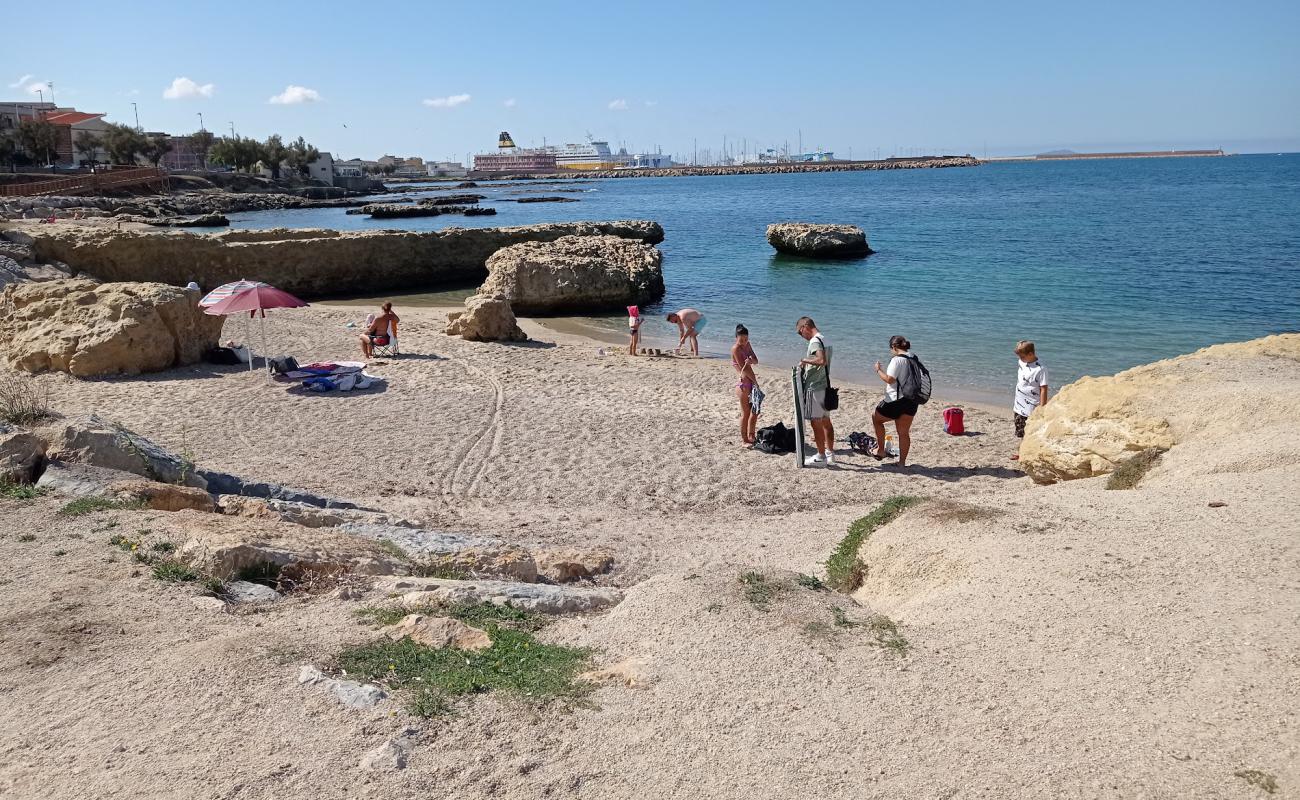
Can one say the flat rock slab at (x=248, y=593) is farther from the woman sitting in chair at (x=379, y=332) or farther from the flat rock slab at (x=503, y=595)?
the woman sitting in chair at (x=379, y=332)

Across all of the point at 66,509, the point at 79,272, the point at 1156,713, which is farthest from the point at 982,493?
the point at 79,272

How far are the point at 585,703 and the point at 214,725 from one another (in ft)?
5.49

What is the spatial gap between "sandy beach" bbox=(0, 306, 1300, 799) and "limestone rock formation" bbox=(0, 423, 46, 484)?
0.64 metres

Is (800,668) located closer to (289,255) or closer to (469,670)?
(469,670)

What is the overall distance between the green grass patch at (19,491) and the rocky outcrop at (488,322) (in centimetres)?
1182

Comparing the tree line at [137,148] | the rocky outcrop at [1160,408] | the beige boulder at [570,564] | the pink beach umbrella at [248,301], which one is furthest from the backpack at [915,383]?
the tree line at [137,148]

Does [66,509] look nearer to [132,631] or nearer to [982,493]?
[132,631]

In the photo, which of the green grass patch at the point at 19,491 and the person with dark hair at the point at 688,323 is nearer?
the green grass patch at the point at 19,491

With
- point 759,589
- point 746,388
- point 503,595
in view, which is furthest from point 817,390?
point 503,595

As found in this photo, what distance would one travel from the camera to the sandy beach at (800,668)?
370 cm

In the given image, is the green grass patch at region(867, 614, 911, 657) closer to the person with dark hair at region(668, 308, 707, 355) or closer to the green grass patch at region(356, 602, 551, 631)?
the green grass patch at region(356, 602, 551, 631)

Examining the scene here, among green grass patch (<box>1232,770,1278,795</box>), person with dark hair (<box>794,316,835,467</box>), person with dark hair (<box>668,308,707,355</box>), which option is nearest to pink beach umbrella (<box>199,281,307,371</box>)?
person with dark hair (<box>668,308,707,355</box>)

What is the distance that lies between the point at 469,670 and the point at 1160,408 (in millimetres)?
7043

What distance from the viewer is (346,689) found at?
4.35m
